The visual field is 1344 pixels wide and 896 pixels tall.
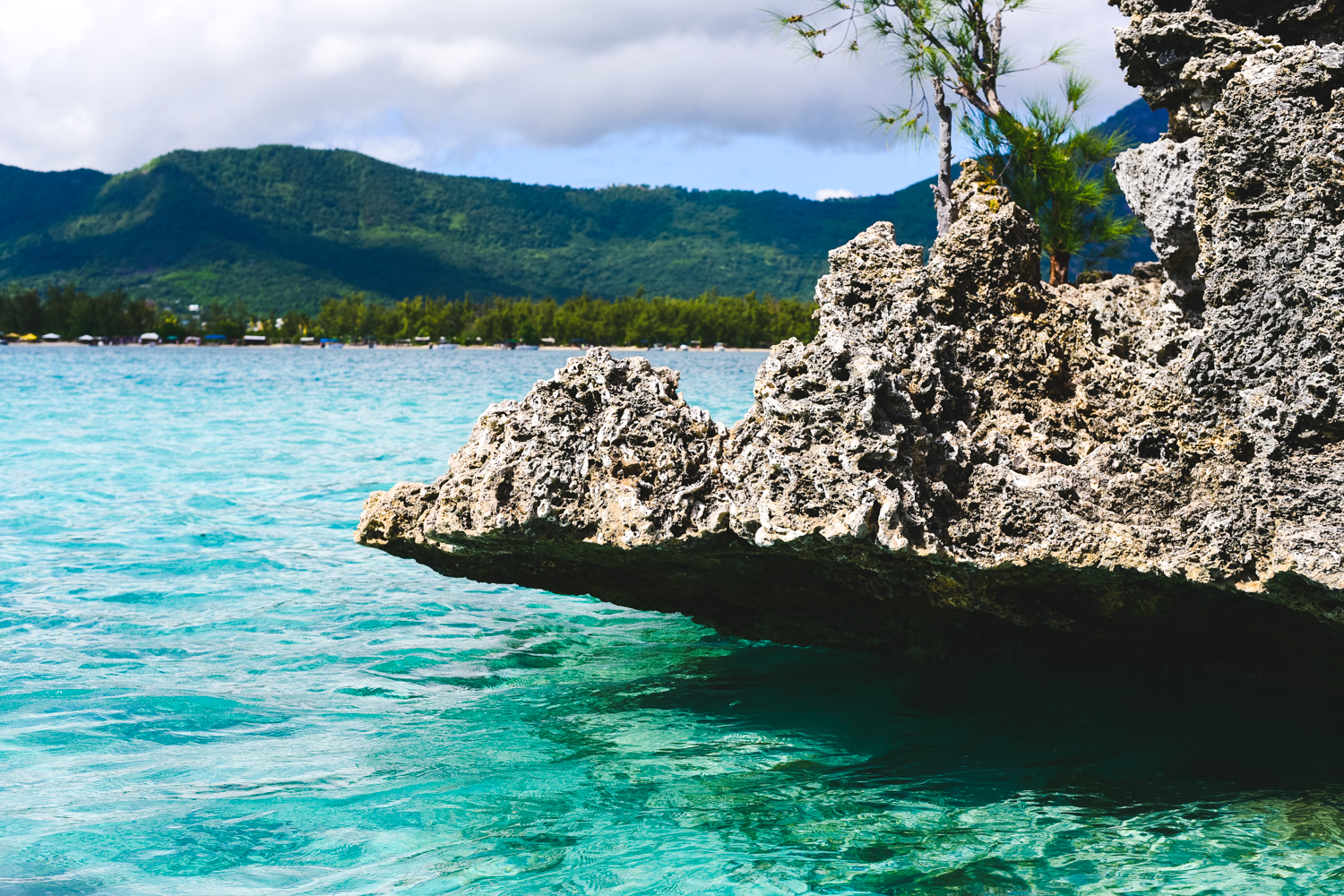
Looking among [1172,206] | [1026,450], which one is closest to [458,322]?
[1026,450]

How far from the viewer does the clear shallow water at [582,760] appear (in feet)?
11.6

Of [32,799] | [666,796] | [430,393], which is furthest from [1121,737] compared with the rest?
[430,393]

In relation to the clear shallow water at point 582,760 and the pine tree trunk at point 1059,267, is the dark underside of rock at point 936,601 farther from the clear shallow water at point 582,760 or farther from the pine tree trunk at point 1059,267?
the pine tree trunk at point 1059,267

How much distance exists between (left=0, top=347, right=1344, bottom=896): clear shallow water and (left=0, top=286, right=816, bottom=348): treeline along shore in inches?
3640

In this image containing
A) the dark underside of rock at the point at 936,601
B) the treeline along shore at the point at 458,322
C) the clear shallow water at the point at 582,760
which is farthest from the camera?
the treeline along shore at the point at 458,322

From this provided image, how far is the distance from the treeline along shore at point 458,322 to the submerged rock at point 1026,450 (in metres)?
93.5

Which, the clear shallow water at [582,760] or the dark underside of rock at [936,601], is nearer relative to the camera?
the clear shallow water at [582,760]

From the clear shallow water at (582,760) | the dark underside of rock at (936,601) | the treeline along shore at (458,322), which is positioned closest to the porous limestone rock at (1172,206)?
the dark underside of rock at (936,601)

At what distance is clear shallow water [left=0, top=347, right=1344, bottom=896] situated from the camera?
11.6ft

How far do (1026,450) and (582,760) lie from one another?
2433 millimetres

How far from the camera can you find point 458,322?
474ft

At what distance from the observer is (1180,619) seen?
14.6ft

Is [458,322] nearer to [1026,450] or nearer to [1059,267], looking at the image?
[1059,267]

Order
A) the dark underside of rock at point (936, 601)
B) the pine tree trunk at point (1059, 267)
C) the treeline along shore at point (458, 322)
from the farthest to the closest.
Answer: the treeline along shore at point (458, 322), the pine tree trunk at point (1059, 267), the dark underside of rock at point (936, 601)
